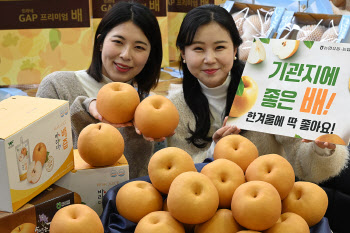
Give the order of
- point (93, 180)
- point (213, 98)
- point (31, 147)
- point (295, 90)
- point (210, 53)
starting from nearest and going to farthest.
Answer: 1. point (31, 147)
2. point (93, 180)
3. point (295, 90)
4. point (210, 53)
5. point (213, 98)

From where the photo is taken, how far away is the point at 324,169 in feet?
4.63

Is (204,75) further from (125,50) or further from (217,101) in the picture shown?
(125,50)

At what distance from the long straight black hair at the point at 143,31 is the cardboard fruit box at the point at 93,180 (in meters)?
0.75

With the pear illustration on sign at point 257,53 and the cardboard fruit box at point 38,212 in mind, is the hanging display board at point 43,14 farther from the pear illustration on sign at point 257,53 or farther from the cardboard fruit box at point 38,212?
the cardboard fruit box at point 38,212

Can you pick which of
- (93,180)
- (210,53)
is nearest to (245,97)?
(210,53)

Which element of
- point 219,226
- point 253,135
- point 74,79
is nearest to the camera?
point 219,226

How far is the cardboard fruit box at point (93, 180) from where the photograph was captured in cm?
106

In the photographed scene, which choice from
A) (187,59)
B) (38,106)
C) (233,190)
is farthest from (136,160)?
(233,190)

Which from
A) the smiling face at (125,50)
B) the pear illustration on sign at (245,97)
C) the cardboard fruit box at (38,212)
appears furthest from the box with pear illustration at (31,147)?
the smiling face at (125,50)

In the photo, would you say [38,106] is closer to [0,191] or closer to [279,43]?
[0,191]

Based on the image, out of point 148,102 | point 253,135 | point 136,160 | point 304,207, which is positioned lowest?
point 136,160

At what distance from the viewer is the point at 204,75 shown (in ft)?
5.29

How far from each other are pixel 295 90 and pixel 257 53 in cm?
18

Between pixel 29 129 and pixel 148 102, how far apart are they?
0.38 m
